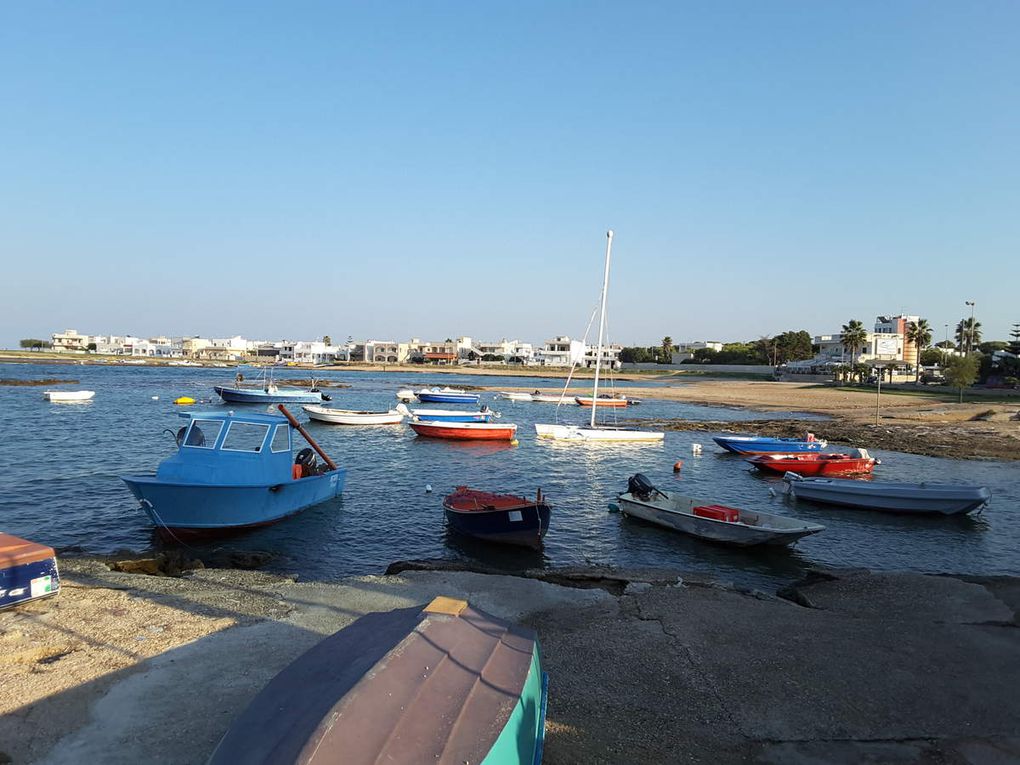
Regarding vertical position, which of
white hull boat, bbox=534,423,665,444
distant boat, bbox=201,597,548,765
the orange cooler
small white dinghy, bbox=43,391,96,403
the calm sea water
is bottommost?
small white dinghy, bbox=43,391,96,403

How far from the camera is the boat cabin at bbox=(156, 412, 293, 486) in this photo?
57.4ft

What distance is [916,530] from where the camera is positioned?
867 inches

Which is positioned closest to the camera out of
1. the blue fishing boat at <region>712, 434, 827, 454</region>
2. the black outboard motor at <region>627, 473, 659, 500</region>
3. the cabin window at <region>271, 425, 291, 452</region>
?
the cabin window at <region>271, 425, 291, 452</region>

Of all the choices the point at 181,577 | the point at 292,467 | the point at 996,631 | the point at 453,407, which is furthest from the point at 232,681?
the point at 453,407

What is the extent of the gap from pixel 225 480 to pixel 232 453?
95 centimetres

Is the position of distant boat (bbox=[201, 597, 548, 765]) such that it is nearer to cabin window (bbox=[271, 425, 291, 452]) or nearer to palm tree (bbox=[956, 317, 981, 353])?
cabin window (bbox=[271, 425, 291, 452])

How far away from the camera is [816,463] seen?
1218 inches

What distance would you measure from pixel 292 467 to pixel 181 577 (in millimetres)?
7141

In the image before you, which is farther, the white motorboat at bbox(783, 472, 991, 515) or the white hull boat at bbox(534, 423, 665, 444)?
the white hull boat at bbox(534, 423, 665, 444)

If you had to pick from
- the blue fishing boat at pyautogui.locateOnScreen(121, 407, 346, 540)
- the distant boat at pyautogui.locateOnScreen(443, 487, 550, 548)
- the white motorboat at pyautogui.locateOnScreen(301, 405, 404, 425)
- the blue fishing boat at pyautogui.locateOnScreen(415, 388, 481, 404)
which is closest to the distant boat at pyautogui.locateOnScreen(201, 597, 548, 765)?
the distant boat at pyautogui.locateOnScreen(443, 487, 550, 548)

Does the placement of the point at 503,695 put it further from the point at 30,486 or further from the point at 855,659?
the point at 30,486

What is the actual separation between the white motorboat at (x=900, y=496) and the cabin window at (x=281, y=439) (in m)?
19.3

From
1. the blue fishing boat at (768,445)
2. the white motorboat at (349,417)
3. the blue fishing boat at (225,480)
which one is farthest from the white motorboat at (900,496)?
the white motorboat at (349,417)

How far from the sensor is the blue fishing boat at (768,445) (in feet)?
119
